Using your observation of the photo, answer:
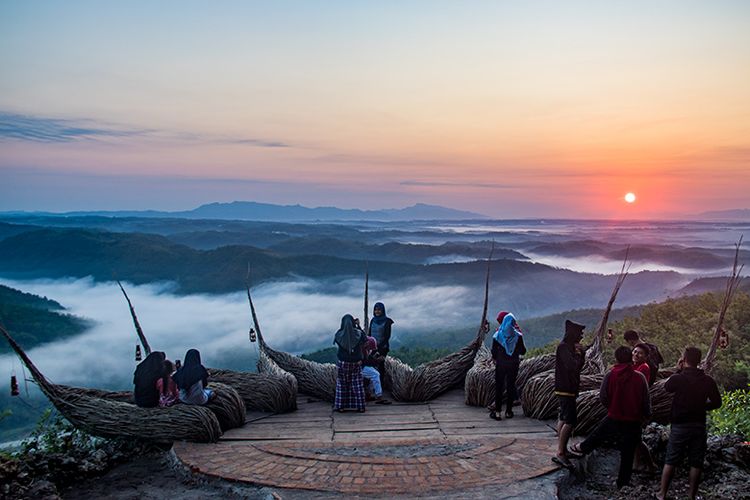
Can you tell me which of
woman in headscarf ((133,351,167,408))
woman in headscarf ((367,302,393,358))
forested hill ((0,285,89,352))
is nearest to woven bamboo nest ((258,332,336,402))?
woman in headscarf ((367,302,393,358))

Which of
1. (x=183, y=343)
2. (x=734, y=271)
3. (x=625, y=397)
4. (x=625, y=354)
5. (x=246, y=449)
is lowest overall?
(x=183, y=343)

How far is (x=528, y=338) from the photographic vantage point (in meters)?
33.1

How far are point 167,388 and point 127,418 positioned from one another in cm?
72

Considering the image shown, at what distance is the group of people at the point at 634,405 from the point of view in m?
5.22

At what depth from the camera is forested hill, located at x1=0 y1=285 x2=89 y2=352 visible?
54.8m

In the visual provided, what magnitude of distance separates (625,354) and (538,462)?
4.26 feet

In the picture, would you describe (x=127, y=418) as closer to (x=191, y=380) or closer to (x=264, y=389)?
(x=191, y=380)

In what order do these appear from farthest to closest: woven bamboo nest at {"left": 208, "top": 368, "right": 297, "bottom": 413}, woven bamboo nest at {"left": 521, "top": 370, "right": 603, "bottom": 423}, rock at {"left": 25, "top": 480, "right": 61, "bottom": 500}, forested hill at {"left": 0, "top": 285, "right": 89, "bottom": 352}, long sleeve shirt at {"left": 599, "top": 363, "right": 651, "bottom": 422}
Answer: forested hill at {"left": 0, "top": 285, "right": 89, "bottom": 352}, woven bamboo nest at {"left": 208, "top": 368, "right": 297, "bottom": 413}, woven bamboo nest at {"left": 521, "top": 370, "right": 603, "bottom": 423}, long sleeve shirt at {"left": 599, "top": 363, "right": 651, "bottom": 422}, rock at {"left": 25, "top": 480, "right": 61, "bottom": 500}

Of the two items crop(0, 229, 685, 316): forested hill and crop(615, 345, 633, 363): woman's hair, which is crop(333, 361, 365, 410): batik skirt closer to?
crop(615, 345, 633, 363): woman's hair

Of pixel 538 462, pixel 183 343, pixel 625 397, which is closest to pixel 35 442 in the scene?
pixel 538 462

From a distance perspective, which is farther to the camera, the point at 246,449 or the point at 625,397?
the point at 246,449

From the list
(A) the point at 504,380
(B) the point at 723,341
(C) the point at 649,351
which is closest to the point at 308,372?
(A) the point at 504,380

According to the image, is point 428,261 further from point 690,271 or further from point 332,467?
point 332,467

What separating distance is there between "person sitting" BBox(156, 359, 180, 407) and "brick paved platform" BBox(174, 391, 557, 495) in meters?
0.81
